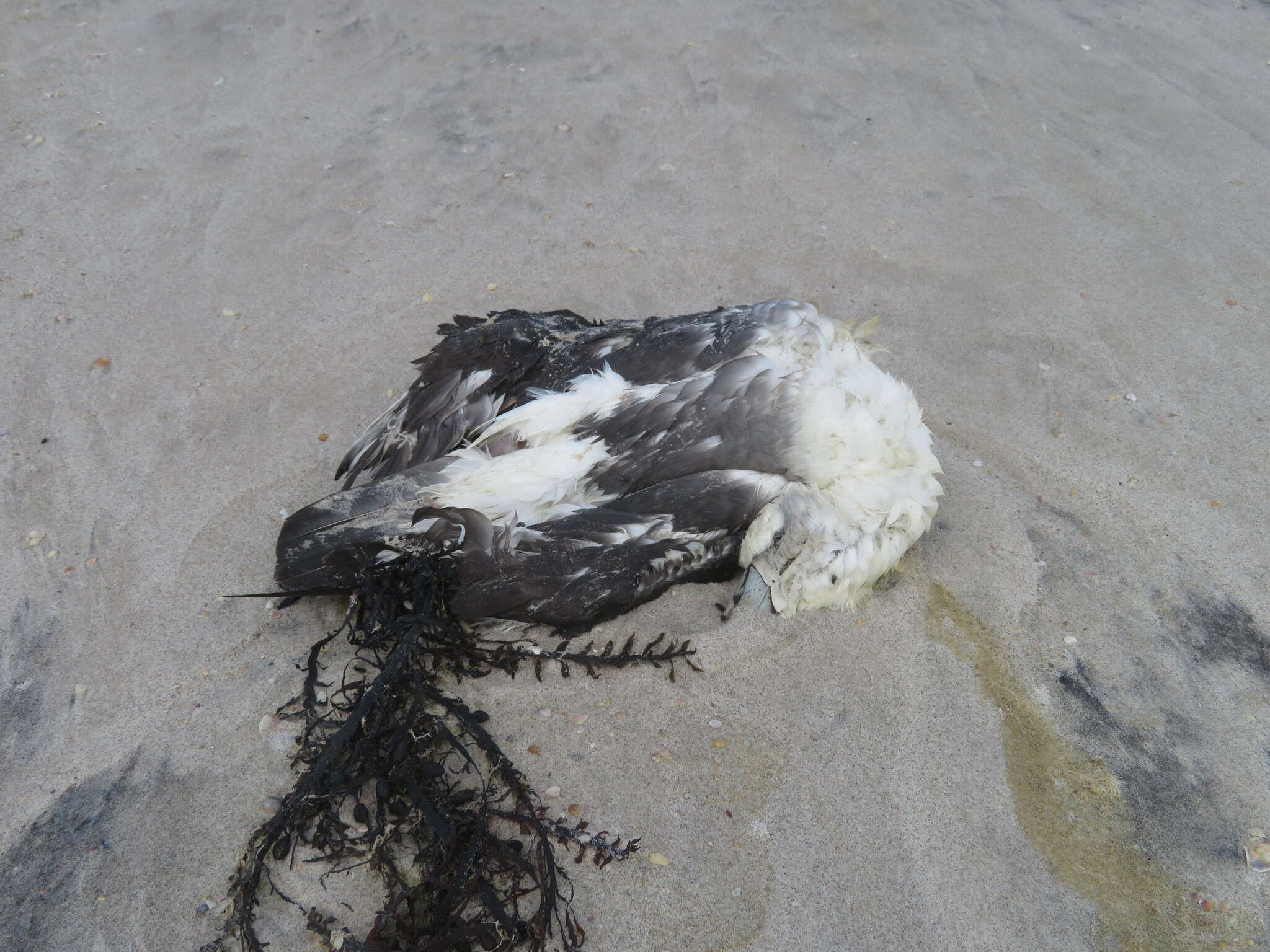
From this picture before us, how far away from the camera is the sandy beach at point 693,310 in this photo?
227cm

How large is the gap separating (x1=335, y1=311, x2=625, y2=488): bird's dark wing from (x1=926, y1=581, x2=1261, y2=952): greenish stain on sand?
152 centimetres

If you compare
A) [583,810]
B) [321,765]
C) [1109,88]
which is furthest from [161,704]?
[1109,88]

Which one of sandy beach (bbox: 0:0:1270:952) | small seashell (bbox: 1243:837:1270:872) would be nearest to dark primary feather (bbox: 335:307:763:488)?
sandy beach (bbox: 0:0:1270:952)

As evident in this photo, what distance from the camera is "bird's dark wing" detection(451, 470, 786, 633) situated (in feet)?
8.25

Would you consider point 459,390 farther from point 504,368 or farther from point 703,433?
point 703,433

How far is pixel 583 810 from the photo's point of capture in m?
2.31

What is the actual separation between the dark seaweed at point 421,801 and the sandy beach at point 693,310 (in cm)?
8

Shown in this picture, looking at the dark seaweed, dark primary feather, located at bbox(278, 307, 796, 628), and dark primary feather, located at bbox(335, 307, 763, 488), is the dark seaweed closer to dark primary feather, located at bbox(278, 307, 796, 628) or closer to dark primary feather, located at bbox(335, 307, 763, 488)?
dark primary feather, located at bbox(278, 307, 796, 628)

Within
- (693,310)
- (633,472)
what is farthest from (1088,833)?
(693,310)

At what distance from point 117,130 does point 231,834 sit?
3.99 meters

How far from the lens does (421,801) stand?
2221 millimetres

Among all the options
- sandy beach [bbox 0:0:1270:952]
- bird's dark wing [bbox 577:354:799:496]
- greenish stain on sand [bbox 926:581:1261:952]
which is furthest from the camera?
bird's dark wing [bbox 577:354:799:496]

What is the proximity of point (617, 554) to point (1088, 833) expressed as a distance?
1.42 metres

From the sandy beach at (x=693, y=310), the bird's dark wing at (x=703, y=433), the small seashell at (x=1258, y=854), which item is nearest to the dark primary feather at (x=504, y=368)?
the bird's dark wing at (x=703, y=433)
